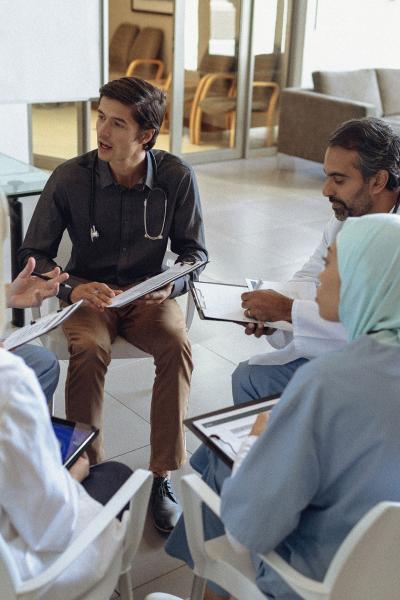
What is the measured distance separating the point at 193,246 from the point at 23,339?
39.4 inches

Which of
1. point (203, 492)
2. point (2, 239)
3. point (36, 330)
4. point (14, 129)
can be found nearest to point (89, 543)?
point (203, 492)

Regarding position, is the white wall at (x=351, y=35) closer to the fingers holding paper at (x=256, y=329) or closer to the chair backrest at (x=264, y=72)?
the chair backrest at (x=264, y=72)

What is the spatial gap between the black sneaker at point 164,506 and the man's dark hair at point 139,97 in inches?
46.3

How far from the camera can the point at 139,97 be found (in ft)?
8.58

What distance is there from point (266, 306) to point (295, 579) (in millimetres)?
1076

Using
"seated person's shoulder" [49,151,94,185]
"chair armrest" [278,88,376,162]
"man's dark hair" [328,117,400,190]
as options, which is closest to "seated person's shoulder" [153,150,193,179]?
"seated person's shoulder" [49,151,94,185]

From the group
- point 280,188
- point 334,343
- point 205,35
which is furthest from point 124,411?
point 205,35

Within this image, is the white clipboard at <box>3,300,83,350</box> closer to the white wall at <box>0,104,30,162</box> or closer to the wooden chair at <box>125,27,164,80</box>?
the white wall at <box>0,104,30,162</box>

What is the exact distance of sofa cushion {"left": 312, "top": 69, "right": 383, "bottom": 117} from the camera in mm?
7090

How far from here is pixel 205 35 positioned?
7.16m

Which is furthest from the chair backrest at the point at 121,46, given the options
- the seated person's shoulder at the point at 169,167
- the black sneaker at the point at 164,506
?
the black sneaker at the point at 164,506

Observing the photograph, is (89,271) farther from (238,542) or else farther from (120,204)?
(238,542)

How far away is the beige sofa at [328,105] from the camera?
681cm

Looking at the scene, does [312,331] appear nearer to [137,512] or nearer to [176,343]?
[176,343]
